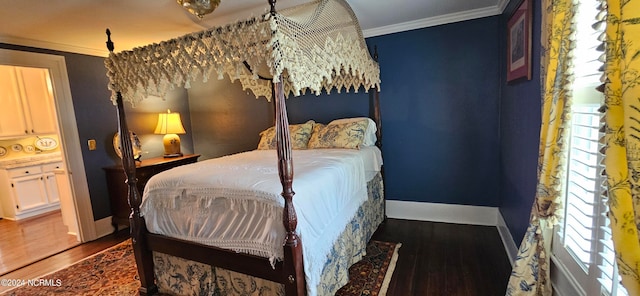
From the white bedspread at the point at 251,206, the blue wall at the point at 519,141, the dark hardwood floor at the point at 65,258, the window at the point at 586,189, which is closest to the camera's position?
the window at the point at 586,189

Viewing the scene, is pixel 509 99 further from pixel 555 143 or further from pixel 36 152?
pixel 36 152

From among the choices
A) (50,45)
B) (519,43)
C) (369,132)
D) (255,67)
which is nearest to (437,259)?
(369,132)

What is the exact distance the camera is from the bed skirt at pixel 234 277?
1.77 m

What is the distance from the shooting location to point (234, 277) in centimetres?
183

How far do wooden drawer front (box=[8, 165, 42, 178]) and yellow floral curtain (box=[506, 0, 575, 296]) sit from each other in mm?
5961

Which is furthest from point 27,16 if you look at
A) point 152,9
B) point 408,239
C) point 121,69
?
point 408,239

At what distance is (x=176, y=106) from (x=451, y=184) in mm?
3901

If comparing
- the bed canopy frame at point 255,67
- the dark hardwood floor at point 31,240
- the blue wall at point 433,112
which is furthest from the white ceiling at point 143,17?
the dark hardwood floor at point 31,240

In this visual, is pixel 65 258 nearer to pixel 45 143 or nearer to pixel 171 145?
pixel 171 145

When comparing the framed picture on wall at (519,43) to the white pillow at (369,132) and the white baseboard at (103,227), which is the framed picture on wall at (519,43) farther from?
the white baseboard at (103,227)

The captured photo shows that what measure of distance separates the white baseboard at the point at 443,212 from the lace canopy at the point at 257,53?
74.5 inches

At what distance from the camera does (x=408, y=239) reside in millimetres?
2779

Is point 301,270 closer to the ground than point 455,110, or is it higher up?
closer to the ground

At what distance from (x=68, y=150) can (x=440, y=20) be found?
13.8 feet
